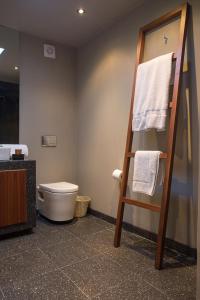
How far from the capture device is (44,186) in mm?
2768

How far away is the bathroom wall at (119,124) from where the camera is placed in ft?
6.27

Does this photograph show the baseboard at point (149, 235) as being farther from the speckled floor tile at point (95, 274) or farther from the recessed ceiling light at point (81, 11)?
the recessed ceiling light at point (81, 11)

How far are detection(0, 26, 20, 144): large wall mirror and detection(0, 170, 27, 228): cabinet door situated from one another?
0.66 meters

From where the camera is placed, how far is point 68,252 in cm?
202

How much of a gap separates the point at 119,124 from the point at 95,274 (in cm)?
154

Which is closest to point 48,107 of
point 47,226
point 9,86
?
point 9,86

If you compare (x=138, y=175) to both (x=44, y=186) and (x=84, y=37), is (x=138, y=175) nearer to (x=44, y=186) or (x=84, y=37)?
(x=44, y=186)

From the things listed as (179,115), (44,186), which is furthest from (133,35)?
(44,186)

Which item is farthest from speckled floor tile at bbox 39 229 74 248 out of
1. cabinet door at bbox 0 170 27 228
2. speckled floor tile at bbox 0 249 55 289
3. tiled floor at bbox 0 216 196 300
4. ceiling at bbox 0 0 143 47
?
ceiling at bbox 0 0 143 47

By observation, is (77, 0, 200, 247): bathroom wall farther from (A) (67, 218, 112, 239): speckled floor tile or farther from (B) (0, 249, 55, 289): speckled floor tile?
(B) (0, 249, 55, 289): speckled floor tile

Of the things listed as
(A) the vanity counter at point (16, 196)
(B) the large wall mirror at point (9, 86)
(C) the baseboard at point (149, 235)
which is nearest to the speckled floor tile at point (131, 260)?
(C) the baseboard at point (149, 235)

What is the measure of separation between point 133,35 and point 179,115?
105 centimetres

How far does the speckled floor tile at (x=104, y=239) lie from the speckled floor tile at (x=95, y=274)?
0.68ft

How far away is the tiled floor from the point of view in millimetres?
1477
